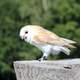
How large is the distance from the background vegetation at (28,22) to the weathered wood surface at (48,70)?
3504 mm

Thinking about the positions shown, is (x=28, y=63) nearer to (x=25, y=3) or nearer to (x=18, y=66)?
(x=18, y=66)

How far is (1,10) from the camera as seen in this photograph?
7695mm

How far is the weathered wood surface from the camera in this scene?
2959 millimetres

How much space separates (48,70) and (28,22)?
14.8 ft

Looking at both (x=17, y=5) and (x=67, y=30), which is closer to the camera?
(x=67, y=30)

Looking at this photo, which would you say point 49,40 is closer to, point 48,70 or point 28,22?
point 48,70

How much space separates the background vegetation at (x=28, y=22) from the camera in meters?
7.03

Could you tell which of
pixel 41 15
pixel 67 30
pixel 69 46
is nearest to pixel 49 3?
pixel 41 15

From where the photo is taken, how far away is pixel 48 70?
3037mm

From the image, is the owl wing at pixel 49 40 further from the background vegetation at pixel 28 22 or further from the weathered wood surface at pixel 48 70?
the background vegetation at pixel 28 22

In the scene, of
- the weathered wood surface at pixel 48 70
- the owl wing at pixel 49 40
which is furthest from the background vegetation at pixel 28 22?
the weathered wood surface at pixel 48 70

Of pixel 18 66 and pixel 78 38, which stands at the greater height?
pixel 18 66

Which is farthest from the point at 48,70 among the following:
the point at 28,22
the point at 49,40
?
the point at 28,22

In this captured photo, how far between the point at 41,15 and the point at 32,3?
240 millimetres
